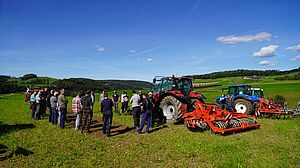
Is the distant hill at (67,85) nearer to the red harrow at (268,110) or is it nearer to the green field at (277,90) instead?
the green field at (277,90)

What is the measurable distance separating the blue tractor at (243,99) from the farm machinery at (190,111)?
385 cm

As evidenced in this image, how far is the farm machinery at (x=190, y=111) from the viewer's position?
9.36m

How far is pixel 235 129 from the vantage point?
907 centimetres

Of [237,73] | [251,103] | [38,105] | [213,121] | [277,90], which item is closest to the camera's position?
[213,121]

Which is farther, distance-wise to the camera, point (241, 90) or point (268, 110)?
point (241, 90)

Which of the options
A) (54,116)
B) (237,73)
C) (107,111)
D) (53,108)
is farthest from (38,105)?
(237,73)

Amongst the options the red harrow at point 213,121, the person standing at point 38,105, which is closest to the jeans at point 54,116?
the person standing at point 38,105

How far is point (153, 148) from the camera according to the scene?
23.4 ft

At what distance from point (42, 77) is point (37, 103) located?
5766cm

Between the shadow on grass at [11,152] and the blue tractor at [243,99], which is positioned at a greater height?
the blue tractor at [243,99]

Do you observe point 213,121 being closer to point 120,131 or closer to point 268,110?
point 120,131

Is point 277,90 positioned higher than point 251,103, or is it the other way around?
point 277,90

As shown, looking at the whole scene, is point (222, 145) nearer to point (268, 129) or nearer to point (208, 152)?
point (208, 152)

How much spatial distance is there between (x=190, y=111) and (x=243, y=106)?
563 centimetres
